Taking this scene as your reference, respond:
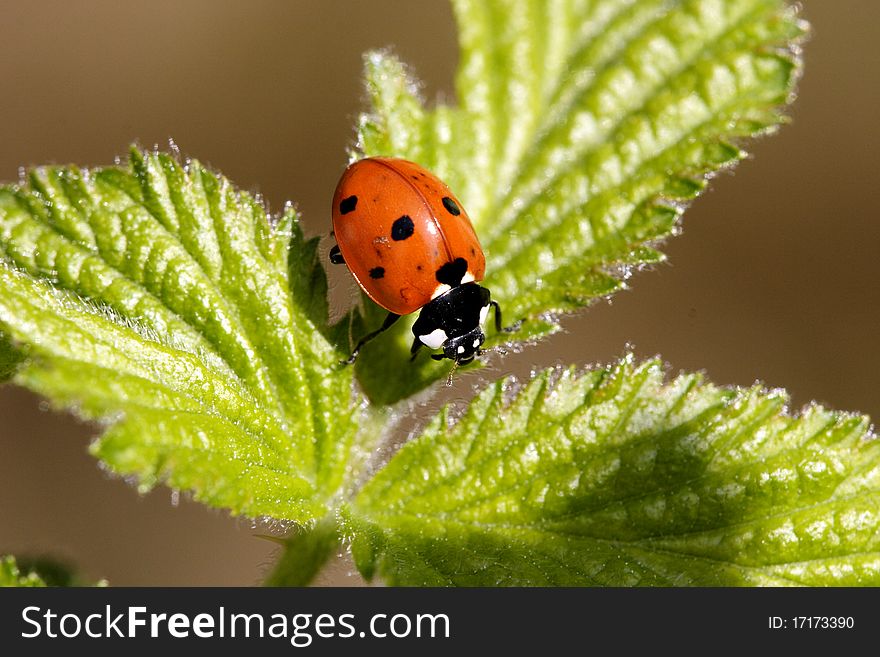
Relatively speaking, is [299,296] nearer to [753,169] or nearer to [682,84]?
[682,84]

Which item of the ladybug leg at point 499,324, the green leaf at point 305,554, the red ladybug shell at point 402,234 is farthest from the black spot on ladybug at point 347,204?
the green leaf at point 305,554

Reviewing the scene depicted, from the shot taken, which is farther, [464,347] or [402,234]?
[402,234]

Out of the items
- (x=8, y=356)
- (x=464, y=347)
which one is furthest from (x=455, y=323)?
(x=8, y=356)

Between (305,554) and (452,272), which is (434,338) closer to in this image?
(452,272)

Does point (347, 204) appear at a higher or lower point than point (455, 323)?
higher

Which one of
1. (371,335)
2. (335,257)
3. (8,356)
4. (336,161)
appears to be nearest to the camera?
(8,356)

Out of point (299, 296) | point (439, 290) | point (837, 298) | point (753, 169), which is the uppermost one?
point (753, 169)

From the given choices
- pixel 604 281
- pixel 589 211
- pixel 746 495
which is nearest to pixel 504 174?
pixel 589 211
